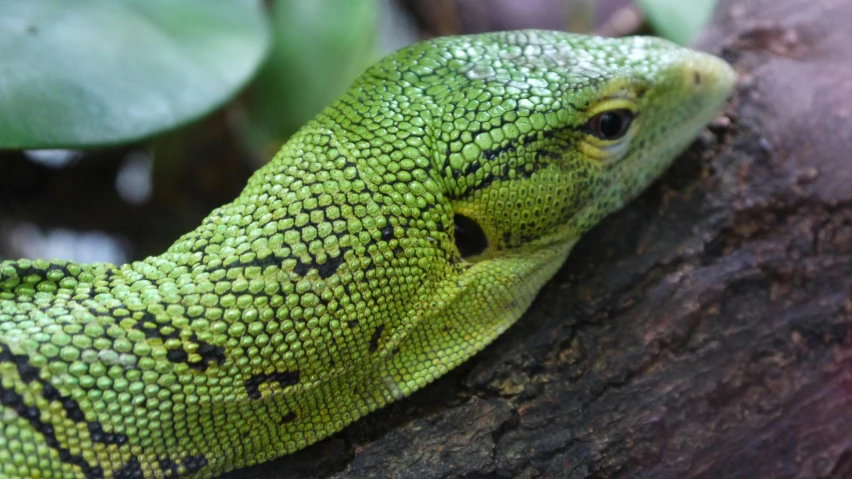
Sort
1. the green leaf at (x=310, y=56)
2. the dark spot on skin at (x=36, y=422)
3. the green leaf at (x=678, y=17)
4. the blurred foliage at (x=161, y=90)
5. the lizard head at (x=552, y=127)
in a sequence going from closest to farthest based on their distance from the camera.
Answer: the dark spot on skin at (x=36, y=422)
the lizard head at (x=552, y=127)
the blurred foliage at (x=161, y=90)
the green leaf at (x=678, y=17)
the green leaf at (x=310, y=56)

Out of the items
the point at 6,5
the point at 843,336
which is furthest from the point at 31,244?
the point at 843,336

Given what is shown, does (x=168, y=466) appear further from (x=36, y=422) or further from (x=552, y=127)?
(x=552, y=127)

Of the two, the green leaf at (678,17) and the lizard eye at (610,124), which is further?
the green leaf at (678,17)

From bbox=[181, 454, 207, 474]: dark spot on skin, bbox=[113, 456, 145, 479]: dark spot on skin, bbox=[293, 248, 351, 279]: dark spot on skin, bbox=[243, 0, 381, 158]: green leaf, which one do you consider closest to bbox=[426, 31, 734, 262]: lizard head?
bbox=[293, 248, 351, 279]: dark spot on skin

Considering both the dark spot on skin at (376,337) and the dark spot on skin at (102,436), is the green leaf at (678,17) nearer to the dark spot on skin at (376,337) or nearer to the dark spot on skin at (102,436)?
the dark spot on skin at (376,337)

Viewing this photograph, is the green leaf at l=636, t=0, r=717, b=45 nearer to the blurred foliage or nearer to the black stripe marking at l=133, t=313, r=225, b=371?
the blurred foliage

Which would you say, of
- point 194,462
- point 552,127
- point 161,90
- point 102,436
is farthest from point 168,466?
point 552,127

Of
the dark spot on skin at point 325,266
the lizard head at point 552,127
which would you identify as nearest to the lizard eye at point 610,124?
the lizard head at point 552,127

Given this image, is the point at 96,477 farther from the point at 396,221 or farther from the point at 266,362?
the point at 396,221
